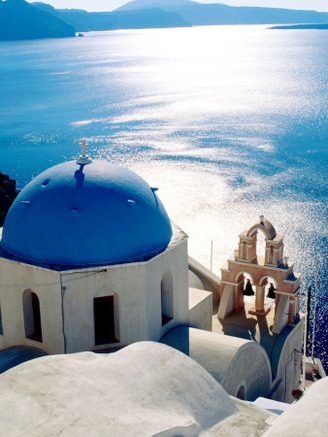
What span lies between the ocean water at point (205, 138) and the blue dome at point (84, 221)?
11.3 m

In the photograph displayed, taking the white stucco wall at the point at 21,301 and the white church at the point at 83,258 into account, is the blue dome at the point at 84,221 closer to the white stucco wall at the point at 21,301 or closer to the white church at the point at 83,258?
the white church at the point at 83,258

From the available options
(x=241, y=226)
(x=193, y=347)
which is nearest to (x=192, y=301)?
(x=193, y=347)

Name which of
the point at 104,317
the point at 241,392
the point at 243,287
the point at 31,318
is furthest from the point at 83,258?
the point at 243,287

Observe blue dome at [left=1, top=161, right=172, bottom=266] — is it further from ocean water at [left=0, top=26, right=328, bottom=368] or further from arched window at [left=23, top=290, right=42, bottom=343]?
ocean water at [left=0, top=26, right=328, bottom=368]

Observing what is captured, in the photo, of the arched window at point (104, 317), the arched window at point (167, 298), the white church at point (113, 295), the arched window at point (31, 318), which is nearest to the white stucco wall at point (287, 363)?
the white church at point (113, 295)

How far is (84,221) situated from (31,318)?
8.43 ft

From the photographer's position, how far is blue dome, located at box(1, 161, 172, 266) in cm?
1102

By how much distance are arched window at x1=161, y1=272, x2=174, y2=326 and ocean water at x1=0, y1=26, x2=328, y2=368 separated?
9.96 m

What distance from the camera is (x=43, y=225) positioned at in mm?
11195

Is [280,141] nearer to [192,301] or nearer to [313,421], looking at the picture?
[192,301]

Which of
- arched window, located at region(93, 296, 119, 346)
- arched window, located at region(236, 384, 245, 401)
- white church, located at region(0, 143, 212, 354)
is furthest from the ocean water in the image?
white church, located at region(0, 143, 212, 354)

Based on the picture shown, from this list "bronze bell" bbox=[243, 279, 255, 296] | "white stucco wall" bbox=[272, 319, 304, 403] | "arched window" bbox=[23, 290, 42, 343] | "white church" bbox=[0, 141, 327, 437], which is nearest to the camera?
"white church" bbox=[0, 141, 327, 437]

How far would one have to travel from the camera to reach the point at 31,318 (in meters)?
12.0

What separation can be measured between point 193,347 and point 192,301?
2023 mm
